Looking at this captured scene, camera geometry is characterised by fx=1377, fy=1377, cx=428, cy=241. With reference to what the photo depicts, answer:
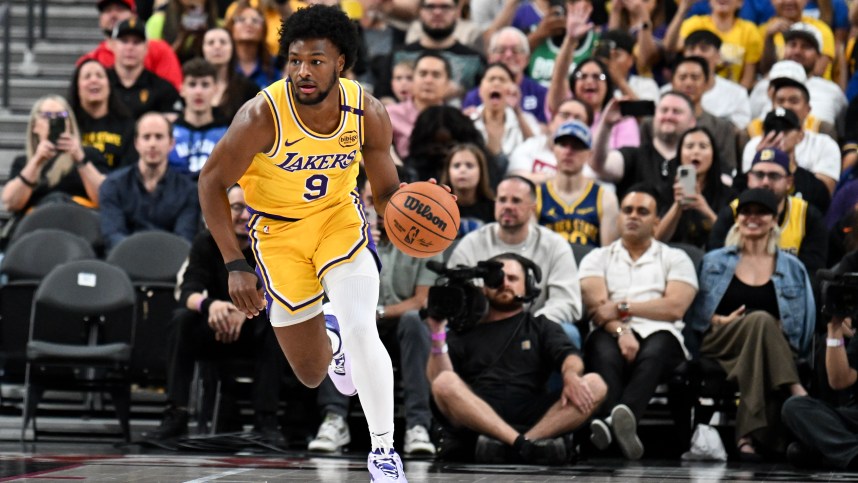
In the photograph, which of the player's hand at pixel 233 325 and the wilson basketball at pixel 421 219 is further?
the player's hand at pixel 233 325

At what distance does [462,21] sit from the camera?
12.5 meters

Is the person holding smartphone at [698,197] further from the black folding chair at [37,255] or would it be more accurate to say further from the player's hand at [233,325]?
the black folding chair at [37,255]

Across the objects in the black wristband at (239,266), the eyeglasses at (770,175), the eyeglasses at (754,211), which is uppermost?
the eyeglasses at (770,175)

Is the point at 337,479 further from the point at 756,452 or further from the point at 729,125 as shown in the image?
the point at 729,125

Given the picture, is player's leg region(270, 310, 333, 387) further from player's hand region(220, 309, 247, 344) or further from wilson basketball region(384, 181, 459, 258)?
player's hand region(220, 309, 247, 344)

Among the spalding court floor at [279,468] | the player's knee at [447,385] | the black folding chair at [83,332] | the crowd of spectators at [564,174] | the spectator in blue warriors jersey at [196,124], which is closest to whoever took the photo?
the spalding court floor at [279,468]

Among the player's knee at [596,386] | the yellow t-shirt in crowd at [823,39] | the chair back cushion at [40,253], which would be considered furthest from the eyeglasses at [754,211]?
the chair back cushion at [40,253]

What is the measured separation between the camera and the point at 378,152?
6152 millimetres

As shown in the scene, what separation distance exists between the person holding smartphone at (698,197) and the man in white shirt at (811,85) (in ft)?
5.01

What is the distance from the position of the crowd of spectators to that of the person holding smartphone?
2 cm

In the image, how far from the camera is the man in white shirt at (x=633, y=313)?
817cm

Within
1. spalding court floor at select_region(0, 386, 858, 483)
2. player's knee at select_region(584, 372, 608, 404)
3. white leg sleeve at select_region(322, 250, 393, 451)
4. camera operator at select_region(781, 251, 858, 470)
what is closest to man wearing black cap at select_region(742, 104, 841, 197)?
camera operator at select_region(781, 251, 858, 470)

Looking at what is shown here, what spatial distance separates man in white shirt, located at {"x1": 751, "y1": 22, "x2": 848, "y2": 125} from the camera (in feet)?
35.5

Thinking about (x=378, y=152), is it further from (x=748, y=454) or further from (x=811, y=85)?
(x=811, y=85)
